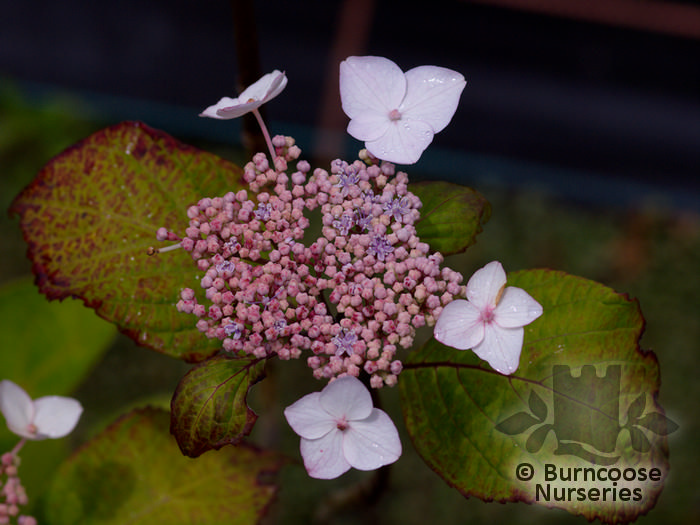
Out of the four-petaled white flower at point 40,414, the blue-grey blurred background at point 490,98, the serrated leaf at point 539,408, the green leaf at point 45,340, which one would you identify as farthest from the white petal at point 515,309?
the blue-grey blurred background at point 490,98

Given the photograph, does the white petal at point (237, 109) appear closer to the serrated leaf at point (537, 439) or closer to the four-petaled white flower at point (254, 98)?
the four-petaled white flower at point (254, 98)

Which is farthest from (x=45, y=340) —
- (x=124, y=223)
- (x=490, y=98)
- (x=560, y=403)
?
(x=490, y=98)

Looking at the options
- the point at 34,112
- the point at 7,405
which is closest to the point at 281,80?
the point at 7,405

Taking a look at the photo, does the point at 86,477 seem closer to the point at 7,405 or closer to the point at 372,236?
the point at 7,405

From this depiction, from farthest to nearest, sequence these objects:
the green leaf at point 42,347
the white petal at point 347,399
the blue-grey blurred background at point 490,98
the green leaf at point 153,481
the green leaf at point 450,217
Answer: the blue-grey blurred background at point 490,98
the green leaf at point 42,347
the green leaf at point 153,481
the green leaf at point 450,217
the white petal at point 347,399

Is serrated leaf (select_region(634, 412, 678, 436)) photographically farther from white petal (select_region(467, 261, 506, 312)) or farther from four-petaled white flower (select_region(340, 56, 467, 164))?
four-petaled white flower (select_region(340, 56, 467, 164))

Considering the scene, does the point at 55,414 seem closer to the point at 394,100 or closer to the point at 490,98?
the point at 394,100
